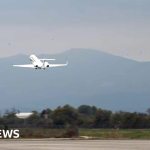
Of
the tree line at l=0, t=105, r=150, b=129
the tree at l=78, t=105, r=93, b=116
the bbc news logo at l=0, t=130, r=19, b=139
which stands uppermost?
the tree at l=78, t=105, r=93, b=116

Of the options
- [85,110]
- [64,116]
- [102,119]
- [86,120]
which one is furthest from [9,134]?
[85,110]

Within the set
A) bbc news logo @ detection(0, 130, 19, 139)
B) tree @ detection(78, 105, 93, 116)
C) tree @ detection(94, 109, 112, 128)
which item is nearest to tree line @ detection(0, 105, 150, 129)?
tree @ detection(94, 109, 112, 128)

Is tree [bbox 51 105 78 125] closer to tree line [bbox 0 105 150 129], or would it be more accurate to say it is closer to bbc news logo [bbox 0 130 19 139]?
tree line [bbox 0 105 150 129]

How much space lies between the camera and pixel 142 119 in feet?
443

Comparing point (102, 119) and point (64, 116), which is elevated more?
point (64, 116)

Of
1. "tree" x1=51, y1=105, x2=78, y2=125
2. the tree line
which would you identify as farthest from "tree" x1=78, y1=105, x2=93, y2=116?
"tree" x1=51, y1=105, x2=78, y2=125

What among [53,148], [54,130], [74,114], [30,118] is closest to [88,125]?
[74,114]

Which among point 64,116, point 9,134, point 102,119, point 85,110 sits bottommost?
point 9,134

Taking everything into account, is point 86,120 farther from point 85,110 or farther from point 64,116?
point 85,110

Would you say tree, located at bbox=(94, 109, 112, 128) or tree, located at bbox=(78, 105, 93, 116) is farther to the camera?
tree, located at bbox=(78, 105, 93, 116)

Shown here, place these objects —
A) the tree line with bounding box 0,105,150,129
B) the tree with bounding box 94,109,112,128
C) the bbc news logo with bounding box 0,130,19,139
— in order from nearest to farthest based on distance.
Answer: the bbc news logo with bounding box 0,130,19,139, the tree line with bounding box 0,105,150,129, the tree with bounding box 94,109,112,128

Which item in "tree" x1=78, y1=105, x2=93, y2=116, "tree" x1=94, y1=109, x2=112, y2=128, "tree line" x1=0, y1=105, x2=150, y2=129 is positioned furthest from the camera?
"tree" x1=78, y1=105, x2=93, y2=116

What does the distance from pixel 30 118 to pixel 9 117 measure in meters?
6.08

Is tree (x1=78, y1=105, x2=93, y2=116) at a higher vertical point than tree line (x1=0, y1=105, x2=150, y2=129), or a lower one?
higher
